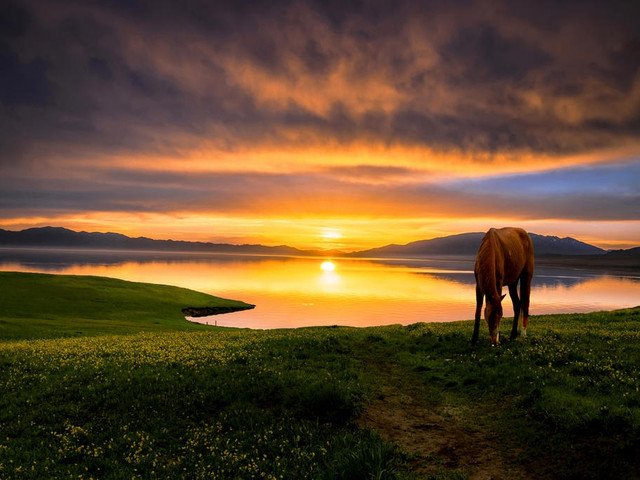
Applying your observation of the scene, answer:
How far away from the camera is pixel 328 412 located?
38.5 ft

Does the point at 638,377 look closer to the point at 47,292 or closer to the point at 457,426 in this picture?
the point at 457,426

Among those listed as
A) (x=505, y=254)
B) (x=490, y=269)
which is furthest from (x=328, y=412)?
(x=505, y=254)

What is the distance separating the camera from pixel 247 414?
12141 mm

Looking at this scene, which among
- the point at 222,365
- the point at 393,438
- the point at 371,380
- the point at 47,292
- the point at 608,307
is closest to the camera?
the point at 393,438

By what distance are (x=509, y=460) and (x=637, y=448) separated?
257cm

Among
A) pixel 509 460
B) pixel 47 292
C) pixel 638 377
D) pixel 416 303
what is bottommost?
pixel 416 303

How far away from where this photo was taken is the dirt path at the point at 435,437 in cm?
872

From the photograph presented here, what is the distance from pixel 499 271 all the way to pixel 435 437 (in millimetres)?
11502

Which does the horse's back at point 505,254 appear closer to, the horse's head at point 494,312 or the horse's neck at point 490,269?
the horse's neck at point 490,269

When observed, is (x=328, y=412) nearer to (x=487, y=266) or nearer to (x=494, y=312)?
(x=494, y=312)

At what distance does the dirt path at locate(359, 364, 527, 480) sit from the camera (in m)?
8.72

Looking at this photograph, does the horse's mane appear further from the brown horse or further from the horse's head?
the horse's head

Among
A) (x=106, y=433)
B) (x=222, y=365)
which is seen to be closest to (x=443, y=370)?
(x=222, y=365)

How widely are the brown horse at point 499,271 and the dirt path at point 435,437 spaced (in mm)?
6570
